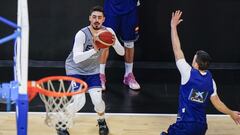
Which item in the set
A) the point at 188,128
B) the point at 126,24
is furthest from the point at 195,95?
the point at 126,24

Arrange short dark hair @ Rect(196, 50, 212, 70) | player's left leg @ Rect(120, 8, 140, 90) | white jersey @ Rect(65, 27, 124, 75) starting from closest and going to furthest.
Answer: short dark hair @ Rect(196, 50, 212, 70)
white jersey @ Rect(65, 27, 124, 75)
player's left leg @ Rect(120, 8, 140, 90)

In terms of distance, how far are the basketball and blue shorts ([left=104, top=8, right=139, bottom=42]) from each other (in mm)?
1488

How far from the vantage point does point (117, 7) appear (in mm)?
6344

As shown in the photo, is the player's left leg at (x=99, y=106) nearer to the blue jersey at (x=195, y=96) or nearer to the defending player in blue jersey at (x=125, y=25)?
the blue jersey at (x=195, y=96)

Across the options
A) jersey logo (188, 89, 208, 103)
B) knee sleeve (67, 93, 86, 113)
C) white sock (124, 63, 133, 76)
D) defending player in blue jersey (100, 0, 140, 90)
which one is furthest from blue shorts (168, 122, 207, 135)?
white sock (124, 63, 133, 76)

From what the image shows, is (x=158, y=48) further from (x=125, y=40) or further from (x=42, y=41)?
(x=42, y=41)

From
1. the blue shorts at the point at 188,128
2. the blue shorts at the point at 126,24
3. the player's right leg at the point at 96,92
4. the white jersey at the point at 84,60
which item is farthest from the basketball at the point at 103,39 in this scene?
the blue shorts at the point at 126,24

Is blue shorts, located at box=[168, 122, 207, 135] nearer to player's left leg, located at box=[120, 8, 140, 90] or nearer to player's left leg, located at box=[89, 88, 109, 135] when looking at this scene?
player's left leg, located at box=[89, 88, 109, 135]

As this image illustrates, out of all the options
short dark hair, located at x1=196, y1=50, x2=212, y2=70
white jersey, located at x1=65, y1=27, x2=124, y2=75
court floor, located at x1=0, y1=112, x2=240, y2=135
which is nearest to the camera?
short dark hair, located at x1=196, y1=50, x2=212, y2=70

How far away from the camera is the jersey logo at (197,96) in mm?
4657

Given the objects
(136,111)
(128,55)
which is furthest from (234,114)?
(128,55)

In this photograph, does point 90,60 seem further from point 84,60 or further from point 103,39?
point 103,39

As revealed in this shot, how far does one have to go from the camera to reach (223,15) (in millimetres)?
7129

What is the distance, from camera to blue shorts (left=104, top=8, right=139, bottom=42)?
6.35m
